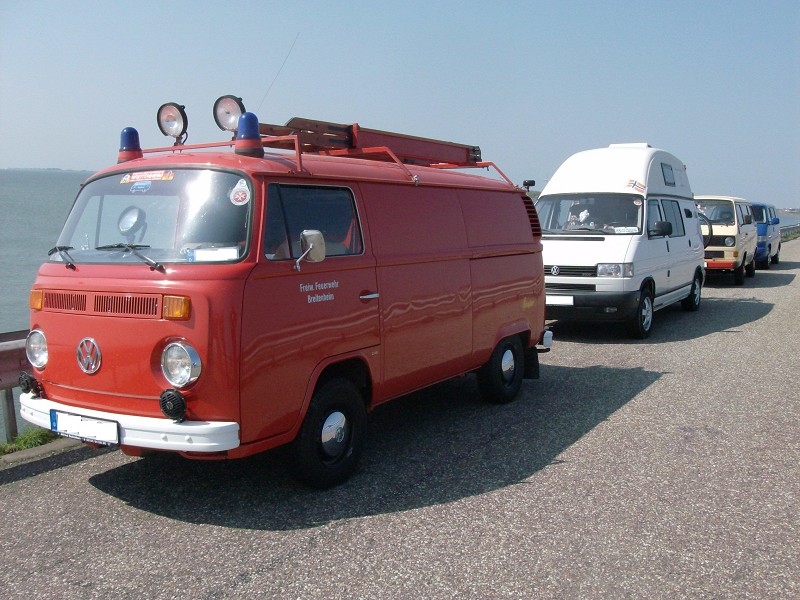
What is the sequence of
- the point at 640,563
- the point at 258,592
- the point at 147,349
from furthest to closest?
1. the point at 147,349
2. the point at 640,563
3. the point at 258,592

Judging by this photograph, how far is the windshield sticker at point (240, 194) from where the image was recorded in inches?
185

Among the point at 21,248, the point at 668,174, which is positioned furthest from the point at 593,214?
the point at 21,248

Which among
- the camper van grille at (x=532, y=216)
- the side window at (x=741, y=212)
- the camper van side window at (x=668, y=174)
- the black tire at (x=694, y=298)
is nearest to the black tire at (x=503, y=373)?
the camper van grille at (x=532, y=216)

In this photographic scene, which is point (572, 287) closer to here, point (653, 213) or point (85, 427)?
point (653, 213)

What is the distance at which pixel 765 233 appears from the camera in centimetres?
2455

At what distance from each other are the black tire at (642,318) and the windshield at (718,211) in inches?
369

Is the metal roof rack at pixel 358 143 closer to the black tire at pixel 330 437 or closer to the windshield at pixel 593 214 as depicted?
the black tire at pixel 330 437

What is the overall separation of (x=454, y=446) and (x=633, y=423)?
1789mm

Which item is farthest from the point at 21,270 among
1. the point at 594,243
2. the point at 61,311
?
the point at 61,311

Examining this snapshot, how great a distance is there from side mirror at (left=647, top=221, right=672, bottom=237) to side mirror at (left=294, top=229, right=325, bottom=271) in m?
8.00

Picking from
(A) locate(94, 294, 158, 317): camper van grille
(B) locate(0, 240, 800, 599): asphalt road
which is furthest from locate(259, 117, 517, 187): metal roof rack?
(B) locate(0, 240, 800, 599): asphalt road

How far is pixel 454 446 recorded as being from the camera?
20.4ft

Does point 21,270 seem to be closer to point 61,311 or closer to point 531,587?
point 61,311

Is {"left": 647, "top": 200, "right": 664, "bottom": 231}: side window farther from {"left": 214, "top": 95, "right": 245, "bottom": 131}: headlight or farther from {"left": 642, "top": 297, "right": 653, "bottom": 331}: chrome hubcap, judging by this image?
{"left": 214, "top": 95, "right": 245, "bottom": 131}: headlight
